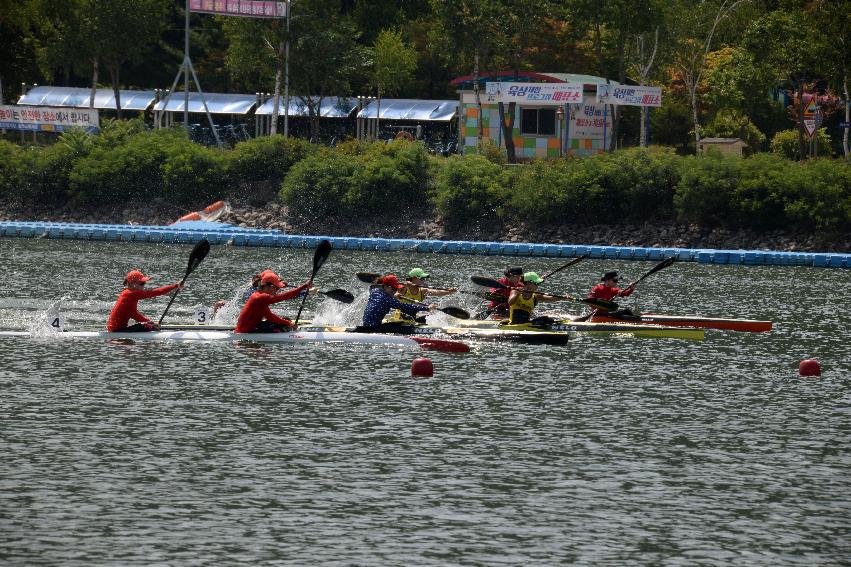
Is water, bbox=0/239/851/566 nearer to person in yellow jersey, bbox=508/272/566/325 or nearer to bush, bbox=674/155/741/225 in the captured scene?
person in yellow jersey, bbox=508/272/566/325

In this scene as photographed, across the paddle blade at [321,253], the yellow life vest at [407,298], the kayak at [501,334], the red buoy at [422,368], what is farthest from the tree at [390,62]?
the red buoy at [422,368]

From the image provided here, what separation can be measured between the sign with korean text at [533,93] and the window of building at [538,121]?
3813mm

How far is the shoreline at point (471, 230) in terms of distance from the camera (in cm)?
5959

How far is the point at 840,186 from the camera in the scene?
5781 cm

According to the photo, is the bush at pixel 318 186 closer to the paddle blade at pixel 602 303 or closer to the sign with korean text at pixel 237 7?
the sign with korean text at pixel 237 7

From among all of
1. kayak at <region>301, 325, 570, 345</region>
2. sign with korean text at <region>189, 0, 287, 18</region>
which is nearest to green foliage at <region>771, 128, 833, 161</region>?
sign with korean text at <region>189, 0, 287, 18</region>

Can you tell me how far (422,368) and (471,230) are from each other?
36.9 m

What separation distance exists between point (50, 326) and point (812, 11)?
136ft

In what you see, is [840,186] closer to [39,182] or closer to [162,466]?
[39,182]

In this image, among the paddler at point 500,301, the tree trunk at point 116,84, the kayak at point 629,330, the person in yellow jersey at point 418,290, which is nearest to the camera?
the person in yellow jersey at point 418,290

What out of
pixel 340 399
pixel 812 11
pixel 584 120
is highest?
pixel 812 11

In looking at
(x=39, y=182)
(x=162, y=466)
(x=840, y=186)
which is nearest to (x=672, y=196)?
(x=840, y=186)

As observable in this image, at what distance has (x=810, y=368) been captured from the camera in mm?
28500

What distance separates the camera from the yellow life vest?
31.3 m
